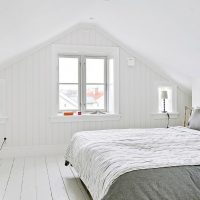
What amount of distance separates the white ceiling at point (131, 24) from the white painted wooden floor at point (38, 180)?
1.72 metres

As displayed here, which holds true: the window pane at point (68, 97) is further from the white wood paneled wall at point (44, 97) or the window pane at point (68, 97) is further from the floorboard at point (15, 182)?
the floorboard at point (15, 182)

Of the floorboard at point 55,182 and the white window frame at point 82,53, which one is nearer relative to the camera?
the floorboard at point 55,182

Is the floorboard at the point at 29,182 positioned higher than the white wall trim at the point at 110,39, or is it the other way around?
the white wall trim at the point at 110,39

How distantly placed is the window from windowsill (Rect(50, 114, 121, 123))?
0.32 m

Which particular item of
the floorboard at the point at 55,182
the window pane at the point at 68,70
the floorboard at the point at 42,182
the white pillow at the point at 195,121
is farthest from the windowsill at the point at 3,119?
the white pillow at the point at 195,121

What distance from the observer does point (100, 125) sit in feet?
17.9

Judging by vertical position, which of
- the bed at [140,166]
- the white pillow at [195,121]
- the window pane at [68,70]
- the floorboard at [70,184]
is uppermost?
the window pane at [68,70]

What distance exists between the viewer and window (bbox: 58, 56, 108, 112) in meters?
5.55

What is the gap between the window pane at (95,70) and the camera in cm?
568

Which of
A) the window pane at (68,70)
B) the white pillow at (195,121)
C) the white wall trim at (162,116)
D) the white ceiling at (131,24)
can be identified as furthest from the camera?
the white wall trim at (162,116)

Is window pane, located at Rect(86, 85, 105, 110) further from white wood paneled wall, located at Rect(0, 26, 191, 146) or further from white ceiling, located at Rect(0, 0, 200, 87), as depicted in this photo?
white ceiling, located at Rect(0, 0, 200, 87)

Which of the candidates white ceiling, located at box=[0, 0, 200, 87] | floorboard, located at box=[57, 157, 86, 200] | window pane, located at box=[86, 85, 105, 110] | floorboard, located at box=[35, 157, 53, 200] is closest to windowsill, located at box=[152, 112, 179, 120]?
white ceiling, located at box=[0, 0, 200, 87]

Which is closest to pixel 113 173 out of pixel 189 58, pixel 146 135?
pixel 146 135

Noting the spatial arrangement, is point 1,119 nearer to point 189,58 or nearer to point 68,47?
point 68,47
